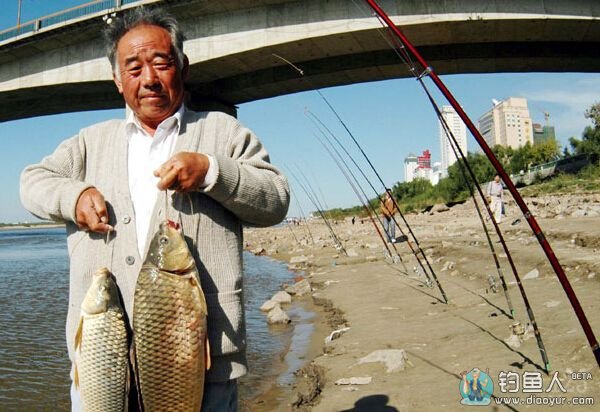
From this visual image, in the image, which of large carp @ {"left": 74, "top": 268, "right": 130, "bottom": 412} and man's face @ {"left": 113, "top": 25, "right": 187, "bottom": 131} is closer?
large carp @ {"left": 74, "top": 268, "right": 130, "bottom": 412}

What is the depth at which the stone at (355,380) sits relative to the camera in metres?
4.07

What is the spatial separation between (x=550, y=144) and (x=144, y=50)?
5855 centimetres

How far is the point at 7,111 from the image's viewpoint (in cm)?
1788

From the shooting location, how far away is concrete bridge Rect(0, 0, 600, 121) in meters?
11.7

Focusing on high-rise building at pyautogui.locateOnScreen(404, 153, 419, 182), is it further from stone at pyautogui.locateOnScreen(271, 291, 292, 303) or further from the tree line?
stone at pyautogui.locateOnScreen(271, 291, 292, 303)

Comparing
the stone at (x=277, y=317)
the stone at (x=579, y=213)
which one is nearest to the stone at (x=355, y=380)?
the stone at (x=277, y=317)

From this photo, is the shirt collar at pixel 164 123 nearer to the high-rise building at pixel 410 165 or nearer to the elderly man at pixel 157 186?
the elderly man at pixel 157 186

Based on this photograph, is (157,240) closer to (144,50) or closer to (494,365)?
(144,50)

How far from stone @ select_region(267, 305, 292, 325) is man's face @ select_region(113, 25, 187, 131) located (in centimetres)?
620

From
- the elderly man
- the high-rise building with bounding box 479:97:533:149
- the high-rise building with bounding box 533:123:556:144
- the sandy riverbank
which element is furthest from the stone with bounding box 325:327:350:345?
the high-rise building with bounding box 533:123:556:144

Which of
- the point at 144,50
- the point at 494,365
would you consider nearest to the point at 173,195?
the point at 144,50

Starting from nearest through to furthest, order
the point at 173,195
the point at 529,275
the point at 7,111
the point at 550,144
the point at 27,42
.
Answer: the point at 173,195, the point at 529,275, the point at 27,42, the point at 7,111, the point at 550,144

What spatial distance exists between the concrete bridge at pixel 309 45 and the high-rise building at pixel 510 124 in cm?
10991

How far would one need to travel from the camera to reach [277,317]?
25.5 ft
